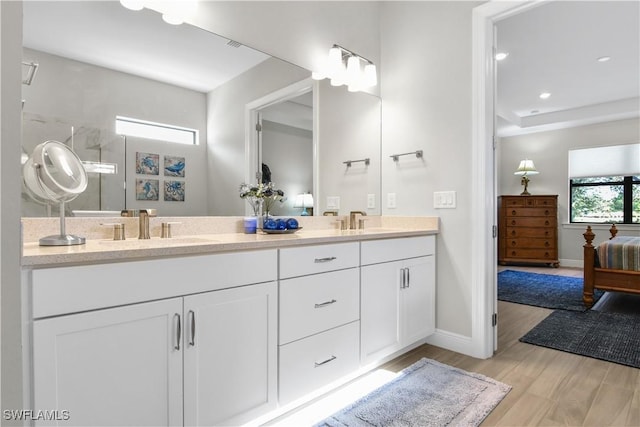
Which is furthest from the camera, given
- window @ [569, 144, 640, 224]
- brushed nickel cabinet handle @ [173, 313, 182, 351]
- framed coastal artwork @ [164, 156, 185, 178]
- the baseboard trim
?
window @ [569, 144, 640, 224]

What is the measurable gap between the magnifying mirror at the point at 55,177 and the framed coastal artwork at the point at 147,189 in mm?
287

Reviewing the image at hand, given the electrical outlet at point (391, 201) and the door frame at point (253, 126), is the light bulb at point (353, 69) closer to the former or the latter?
the door frame at point (253, 126)

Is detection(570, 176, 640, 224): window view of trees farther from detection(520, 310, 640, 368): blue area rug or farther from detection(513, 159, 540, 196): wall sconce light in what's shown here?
detection(520, 310, 640, 368): blue area rug

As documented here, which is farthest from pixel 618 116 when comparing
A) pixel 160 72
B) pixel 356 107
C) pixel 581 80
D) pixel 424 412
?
pixel 160 72

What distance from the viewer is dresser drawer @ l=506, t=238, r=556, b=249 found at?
5852mm

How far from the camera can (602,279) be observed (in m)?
3.45

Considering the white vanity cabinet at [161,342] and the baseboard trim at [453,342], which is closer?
the white vanity cabinet at [161,342]

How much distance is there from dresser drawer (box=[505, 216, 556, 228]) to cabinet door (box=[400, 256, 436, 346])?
458cm

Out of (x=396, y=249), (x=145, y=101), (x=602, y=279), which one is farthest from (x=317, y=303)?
(x=602, y=279)

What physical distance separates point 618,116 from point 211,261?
686 centimetres

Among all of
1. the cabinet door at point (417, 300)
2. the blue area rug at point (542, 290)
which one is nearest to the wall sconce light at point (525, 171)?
→ the blue area rug at point (542, 290)

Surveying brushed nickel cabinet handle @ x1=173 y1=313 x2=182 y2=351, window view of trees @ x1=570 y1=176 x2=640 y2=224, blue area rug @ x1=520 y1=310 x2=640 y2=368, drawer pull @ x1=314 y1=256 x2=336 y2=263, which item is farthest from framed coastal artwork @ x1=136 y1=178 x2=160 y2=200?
window view of trees @ x1=570 y1=176 x2=640 y2=224

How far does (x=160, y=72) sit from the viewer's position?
1709mm

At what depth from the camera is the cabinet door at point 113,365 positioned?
937 mm
